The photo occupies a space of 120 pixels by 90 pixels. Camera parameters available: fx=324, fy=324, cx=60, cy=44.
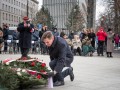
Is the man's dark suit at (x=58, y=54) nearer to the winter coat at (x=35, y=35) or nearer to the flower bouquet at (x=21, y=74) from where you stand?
the flower bouquet at (x=21, y=74)

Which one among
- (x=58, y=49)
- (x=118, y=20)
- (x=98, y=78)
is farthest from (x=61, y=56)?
(x=118, y=20)

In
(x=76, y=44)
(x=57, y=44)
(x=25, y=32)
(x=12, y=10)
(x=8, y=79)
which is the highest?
(x=12, y=10)

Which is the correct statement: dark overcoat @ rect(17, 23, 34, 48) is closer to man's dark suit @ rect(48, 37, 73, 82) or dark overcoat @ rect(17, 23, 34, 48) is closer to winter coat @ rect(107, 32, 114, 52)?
man's dark suit @ rect(48, 37, 73, 82)

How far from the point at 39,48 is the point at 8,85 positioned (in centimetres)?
1638

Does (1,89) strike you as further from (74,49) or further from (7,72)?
(74,49)

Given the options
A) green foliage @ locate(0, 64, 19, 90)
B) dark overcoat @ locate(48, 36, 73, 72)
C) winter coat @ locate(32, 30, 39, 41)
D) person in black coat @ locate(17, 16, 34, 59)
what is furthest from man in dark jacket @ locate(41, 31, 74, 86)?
winter coat @ locate(32, 30, 39, 41)

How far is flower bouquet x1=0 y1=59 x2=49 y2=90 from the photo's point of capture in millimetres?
6621

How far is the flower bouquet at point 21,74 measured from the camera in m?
6.62

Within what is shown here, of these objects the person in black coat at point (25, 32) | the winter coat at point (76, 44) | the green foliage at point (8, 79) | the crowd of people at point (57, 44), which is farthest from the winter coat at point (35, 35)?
the green foliage at point (8, 79)

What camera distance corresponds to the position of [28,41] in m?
14.3

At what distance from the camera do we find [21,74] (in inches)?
274

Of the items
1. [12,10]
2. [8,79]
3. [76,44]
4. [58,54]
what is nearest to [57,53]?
[58,54]

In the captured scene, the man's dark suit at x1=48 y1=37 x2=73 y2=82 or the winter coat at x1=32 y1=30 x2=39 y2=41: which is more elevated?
the winter coat at x1=32 y1=30 x2=39 y2=41

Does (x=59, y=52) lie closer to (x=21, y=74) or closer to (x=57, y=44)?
(x=57, y=44)
